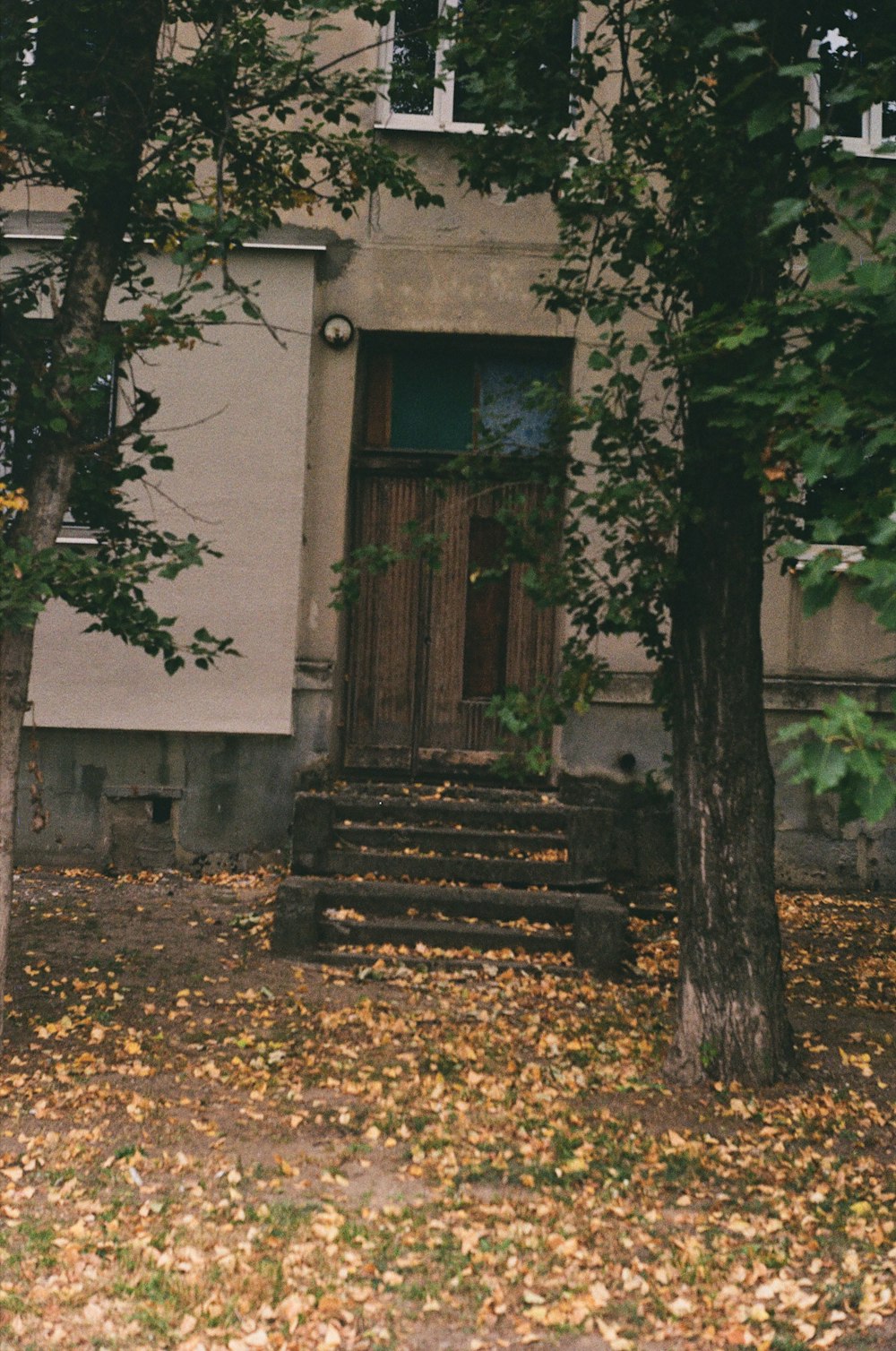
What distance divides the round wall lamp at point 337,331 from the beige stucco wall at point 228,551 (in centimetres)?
14

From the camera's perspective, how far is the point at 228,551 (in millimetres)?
9883

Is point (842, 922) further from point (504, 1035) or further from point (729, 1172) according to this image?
point (729, 1172)

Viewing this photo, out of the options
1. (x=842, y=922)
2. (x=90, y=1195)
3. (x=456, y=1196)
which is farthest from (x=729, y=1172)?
(x=842, y=922)

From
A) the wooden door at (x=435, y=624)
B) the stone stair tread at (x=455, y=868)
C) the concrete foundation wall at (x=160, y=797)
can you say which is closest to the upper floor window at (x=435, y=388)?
the wooden door at (x=435, y=624)

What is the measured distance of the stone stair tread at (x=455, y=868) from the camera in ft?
27.9

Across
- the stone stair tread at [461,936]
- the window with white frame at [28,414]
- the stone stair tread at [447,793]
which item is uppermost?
the window with white frame at [28,414]

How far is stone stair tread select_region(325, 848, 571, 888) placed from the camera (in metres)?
8.49

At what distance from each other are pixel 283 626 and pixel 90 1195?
568cm

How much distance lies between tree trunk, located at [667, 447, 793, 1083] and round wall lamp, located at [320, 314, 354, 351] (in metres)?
4.68

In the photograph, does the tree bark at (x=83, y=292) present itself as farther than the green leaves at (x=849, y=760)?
Yes

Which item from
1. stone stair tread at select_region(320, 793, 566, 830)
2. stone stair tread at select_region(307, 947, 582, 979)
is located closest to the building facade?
stone stair tread at select_region(320, 793, 566, 830)

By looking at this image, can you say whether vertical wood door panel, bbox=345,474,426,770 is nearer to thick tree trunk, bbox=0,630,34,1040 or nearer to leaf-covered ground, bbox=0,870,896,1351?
leaf-covered ground, bbox=0,870,896,1351

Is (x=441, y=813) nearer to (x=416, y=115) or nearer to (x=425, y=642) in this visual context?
(x=425, y=642)

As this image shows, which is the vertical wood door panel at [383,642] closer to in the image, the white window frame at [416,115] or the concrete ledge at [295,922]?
the concrete ledge at [295,922]
